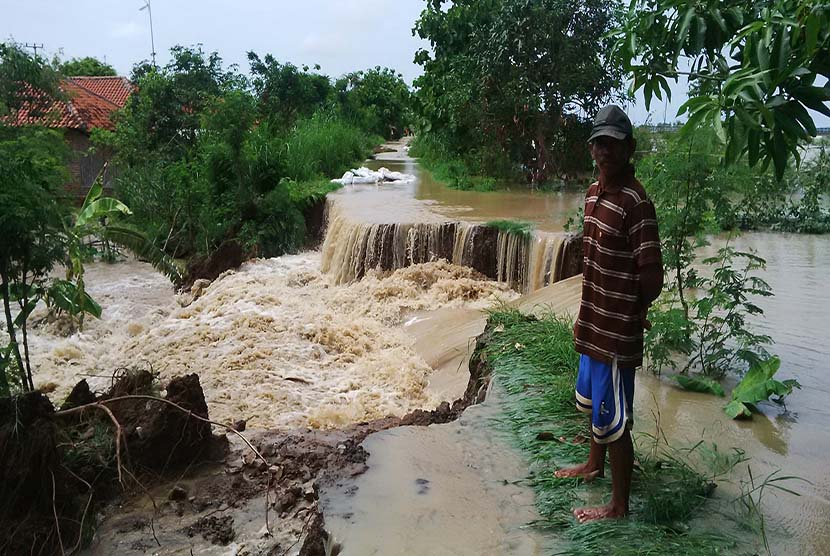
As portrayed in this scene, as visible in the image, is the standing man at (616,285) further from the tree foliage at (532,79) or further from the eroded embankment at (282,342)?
the tree foliage at (532,79)

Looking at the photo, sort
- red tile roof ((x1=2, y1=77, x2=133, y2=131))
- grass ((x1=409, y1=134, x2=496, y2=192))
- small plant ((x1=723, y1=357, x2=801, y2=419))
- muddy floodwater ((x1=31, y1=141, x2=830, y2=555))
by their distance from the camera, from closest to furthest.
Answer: muddy floodwater ((x1=31, y1=141, x2=830, y2=555)) < small plant ((x1=723, y1=357, x2=801, y2=419)) < red tile roof ((x1=2, y1=77, x2=133, y2=131)) < grass ((x1=409, y1=134, x2=496, y2=192))

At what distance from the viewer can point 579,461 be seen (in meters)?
3.35

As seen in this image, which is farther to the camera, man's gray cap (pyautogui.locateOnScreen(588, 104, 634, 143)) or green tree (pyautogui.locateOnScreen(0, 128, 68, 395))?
green tree (pyautogui.locateOnScreen(0, 128, 68, 395))

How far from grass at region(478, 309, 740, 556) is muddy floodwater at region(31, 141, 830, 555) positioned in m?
0.14

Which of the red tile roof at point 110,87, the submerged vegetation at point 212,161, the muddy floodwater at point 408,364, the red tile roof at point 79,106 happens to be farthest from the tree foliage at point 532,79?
the red tile roof at point 110,87

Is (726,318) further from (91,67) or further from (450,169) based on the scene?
(91,67)

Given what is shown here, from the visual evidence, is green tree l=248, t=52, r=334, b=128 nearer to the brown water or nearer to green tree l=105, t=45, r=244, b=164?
green tree l=105, t=45, r=244, b=164

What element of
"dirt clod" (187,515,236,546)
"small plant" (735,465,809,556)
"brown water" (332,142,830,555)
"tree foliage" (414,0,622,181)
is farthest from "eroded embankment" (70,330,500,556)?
"tree foliage" (414,0,622,181)

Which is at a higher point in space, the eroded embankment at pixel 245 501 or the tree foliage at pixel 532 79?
the tree foliage at pixel 532 79

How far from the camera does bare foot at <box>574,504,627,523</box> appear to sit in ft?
9.07

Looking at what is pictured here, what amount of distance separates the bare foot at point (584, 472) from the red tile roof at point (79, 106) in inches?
330

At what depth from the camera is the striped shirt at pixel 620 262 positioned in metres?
2.56

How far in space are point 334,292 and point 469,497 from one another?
305 inches

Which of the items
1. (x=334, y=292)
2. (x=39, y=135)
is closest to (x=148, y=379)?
(x=39, y=135)
